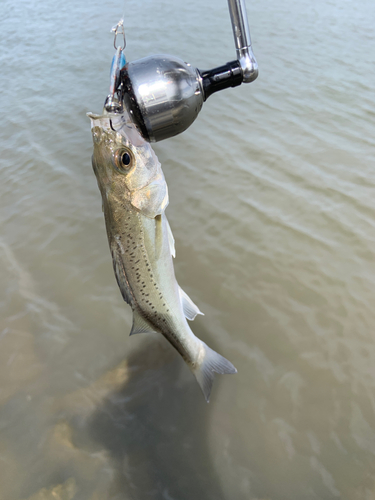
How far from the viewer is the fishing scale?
1253mm

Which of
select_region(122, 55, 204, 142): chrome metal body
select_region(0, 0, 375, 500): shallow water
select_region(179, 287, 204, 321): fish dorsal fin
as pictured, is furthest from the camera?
select_region(0, 0, 375, 500): shallow water

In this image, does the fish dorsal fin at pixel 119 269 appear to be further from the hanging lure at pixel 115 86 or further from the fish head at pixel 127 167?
the hanging lure at pixel 115 86

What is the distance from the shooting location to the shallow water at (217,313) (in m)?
2.30

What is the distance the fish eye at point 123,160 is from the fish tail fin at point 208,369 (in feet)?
3.90

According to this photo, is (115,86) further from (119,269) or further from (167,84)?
(119,269)

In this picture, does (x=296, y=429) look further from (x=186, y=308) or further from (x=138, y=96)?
(x=138, y=96)

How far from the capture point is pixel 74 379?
276 cm

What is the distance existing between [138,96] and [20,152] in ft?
14.8

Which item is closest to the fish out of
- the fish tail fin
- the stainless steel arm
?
the fish tail fin

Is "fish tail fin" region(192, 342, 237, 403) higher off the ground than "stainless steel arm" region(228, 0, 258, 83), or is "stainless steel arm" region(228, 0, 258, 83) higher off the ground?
"stainless steel arm" region(228, 0, 258, 83)

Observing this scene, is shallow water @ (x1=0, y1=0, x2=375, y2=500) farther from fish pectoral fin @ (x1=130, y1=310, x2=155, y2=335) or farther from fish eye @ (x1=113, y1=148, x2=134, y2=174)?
fish eye @ (x1=113, y1=148, x2=134, y2=174)

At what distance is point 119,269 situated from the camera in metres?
1.78

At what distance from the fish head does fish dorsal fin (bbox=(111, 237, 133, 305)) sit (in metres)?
0.22

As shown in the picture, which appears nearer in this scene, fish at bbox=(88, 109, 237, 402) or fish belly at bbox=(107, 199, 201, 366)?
fish at bbox=(88, 109, 237, 402)
